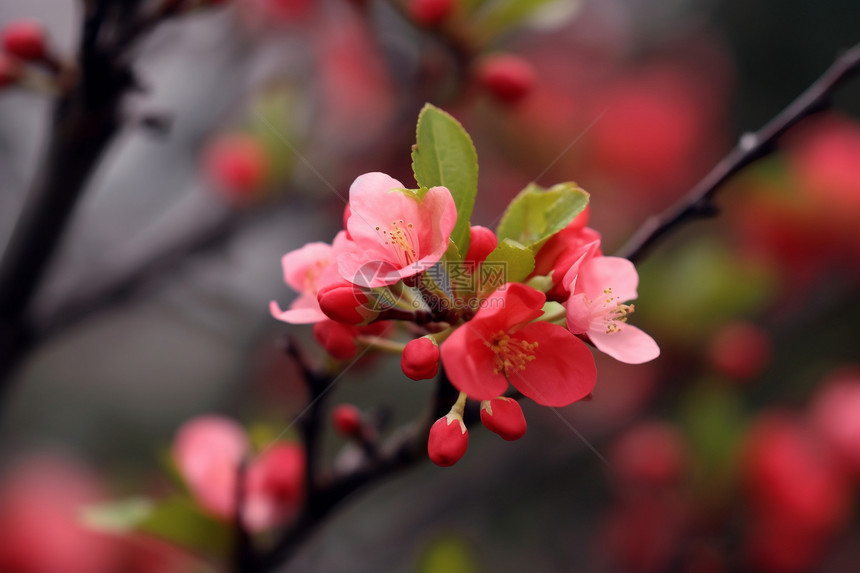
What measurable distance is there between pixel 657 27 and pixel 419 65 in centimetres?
229

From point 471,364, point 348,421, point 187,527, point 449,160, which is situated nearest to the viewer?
point 471,364

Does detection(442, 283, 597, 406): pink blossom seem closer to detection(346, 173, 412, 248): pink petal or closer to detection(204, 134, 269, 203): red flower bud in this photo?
detection(346, 173, 412, 248): pink petal

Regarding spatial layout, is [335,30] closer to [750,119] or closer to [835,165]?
[835,165]

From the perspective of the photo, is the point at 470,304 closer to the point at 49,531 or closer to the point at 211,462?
the point at 211,462

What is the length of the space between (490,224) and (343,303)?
33.5 inches

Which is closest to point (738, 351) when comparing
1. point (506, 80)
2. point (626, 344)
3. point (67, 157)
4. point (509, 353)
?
point (506, 80)

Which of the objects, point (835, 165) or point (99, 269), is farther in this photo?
Result: point (835, 165)

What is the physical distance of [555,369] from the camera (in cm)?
60

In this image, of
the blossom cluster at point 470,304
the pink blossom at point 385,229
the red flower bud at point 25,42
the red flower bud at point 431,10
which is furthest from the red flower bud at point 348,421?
the red flower bud at point 431,10

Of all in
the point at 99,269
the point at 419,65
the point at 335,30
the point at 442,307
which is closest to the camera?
the point at 442,307

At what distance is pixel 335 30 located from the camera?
2.31 meters

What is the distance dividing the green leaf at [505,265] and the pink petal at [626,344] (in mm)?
92

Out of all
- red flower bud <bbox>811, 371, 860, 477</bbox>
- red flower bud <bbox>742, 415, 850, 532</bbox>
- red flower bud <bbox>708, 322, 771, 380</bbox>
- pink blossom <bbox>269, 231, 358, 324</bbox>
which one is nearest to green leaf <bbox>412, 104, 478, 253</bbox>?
pink blossom <bbox>269, 231, 358, 324</bbox>

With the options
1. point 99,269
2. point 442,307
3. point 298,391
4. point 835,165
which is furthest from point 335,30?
point 442,307
